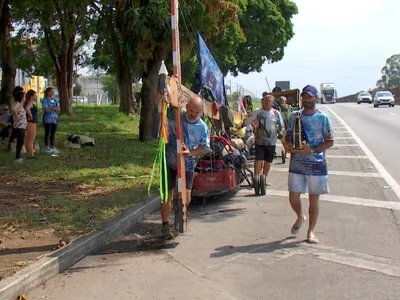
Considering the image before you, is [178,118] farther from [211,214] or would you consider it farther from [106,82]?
[106,82]

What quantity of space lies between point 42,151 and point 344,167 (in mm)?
7615

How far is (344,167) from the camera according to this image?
12734mm

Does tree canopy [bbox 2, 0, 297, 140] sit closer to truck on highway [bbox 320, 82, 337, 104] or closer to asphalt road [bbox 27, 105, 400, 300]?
asphalt road [bbox 27, 105, 400, 300]

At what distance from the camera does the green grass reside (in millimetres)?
7547

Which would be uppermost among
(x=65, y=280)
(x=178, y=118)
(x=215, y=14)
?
(x=215, y=14)

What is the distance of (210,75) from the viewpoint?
9.12m

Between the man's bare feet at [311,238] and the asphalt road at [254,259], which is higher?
the man's bare feet at [311,238]

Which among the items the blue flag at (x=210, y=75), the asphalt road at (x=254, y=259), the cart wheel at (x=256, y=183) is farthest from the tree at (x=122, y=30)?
the asphalt road at (x=254, y=259)

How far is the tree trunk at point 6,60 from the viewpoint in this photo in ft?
54.5

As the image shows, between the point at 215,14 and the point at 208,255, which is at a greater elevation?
the point at 215,14

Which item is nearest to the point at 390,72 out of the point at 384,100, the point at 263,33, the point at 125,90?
the point at 384,100

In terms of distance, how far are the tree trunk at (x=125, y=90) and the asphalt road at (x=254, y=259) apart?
17.6 metres

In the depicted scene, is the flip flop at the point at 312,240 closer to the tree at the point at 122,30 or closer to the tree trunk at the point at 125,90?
the tree at the point at 122,30

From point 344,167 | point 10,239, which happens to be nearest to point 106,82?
point 344,167
